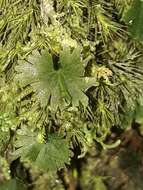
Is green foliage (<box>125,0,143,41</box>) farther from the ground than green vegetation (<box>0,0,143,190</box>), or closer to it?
farther from the ground

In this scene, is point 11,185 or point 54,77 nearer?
point 54,77

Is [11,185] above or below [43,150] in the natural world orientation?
below

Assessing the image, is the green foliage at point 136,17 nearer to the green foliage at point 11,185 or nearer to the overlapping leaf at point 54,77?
the overlapping leaf at point 54,77

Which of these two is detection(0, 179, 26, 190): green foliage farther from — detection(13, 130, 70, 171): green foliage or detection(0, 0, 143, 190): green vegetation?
detection(13, 130, 70, 171): green foliage

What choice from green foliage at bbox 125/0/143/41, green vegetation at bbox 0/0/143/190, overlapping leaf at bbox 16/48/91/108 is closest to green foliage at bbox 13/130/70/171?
green vegetation at bbox 0/0/143/190

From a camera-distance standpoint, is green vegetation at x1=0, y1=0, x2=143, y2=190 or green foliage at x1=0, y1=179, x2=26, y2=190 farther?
green foliage at x1=0, y1=179, x2=26, y2=190

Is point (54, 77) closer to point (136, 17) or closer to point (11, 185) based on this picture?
point (136, 17)

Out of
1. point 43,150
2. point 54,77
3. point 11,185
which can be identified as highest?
point 54,77

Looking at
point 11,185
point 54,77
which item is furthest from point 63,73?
point 11,185

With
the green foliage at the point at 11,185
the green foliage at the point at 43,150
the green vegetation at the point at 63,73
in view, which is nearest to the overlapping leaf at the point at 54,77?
the green vegetation at the point at 63,73
